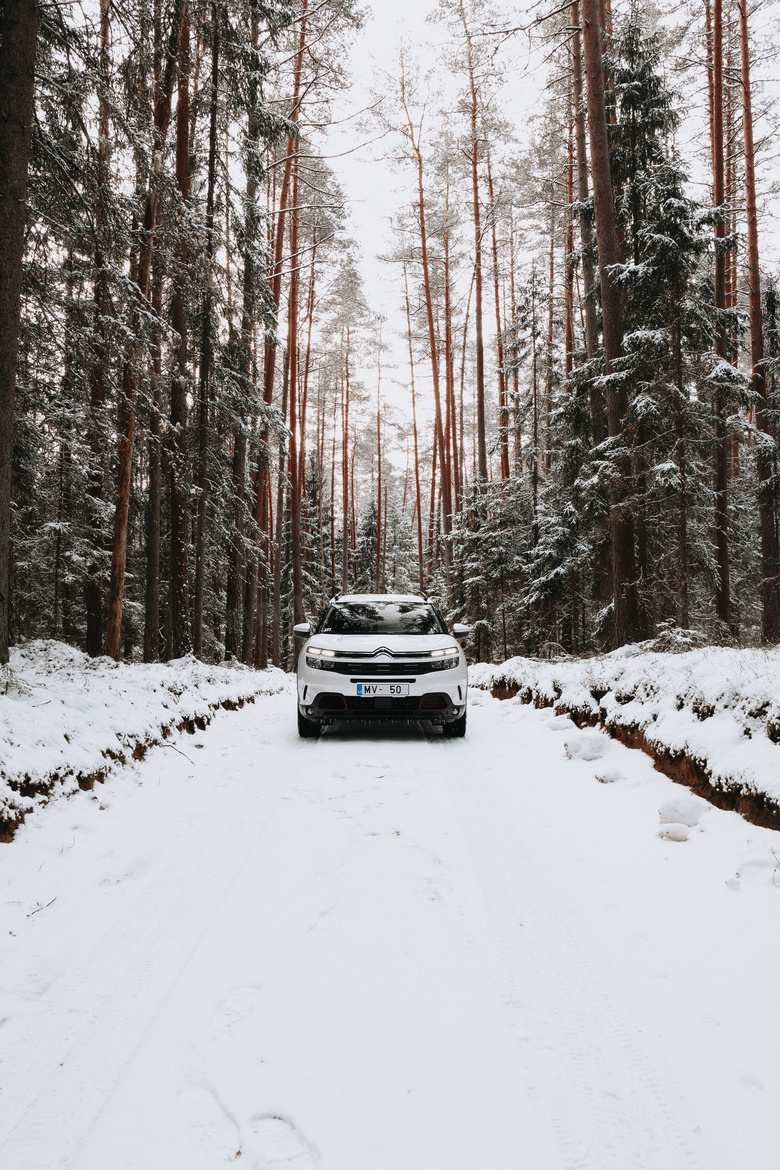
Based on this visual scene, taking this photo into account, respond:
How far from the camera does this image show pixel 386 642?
6.86 meters

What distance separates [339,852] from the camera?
138 inches

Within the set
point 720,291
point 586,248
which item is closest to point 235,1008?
point 586,248

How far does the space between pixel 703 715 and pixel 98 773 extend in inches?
170

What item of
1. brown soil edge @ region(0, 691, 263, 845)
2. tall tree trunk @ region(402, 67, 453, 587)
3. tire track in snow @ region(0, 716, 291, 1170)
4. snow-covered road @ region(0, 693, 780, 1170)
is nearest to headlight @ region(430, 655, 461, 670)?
snow-covered road @ region(0, 693, 780, 1170)

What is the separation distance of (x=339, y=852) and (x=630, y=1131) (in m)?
2.07

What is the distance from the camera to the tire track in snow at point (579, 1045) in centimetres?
160

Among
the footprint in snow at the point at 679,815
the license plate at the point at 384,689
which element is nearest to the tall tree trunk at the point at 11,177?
the license plate at the point at 384,689

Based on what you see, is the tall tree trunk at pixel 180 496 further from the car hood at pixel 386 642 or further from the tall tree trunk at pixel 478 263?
the tall tree trunk at pixel 478 263

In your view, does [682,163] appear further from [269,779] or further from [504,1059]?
[504,1059]

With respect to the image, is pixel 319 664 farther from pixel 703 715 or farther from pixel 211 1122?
pixel 211 1122

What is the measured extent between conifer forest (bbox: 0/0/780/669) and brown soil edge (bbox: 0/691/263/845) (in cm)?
145

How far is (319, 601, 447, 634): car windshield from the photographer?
754cm

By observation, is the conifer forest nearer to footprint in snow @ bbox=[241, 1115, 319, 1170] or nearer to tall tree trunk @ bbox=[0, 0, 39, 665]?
tall tree trunk @ bbox=[0, 0, 39, 665]

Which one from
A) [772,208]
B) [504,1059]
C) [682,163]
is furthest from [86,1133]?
[772,208]
